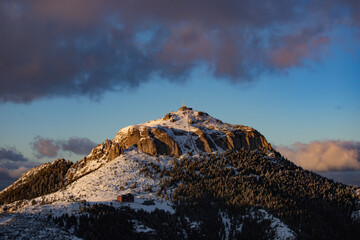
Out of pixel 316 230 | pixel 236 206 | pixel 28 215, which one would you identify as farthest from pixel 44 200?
pixel 316 230

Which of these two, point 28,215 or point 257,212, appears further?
point 257,212

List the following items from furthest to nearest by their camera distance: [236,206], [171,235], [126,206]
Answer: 1. [236,206]
2. [126,206]
3. [171,235]

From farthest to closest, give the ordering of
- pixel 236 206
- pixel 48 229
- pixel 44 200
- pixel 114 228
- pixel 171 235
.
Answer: pixel 44 200 → pixel 236 206 → pixel 171 235 → pixel 114 228 → pixel 48 229

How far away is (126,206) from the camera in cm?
16362

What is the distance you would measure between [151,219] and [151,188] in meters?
43.4

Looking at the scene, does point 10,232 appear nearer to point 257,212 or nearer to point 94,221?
point 94,221

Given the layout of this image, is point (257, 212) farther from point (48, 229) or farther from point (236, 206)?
point (48, 229)

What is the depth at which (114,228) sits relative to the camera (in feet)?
449

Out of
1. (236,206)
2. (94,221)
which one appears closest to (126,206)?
(94,221)

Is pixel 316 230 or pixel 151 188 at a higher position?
pixel 151 188

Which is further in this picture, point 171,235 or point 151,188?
point 151,188

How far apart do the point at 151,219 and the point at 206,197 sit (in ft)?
131

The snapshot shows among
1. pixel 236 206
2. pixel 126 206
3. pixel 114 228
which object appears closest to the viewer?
pixel 114 228

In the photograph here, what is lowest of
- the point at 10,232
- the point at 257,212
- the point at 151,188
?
the point at 10,232
